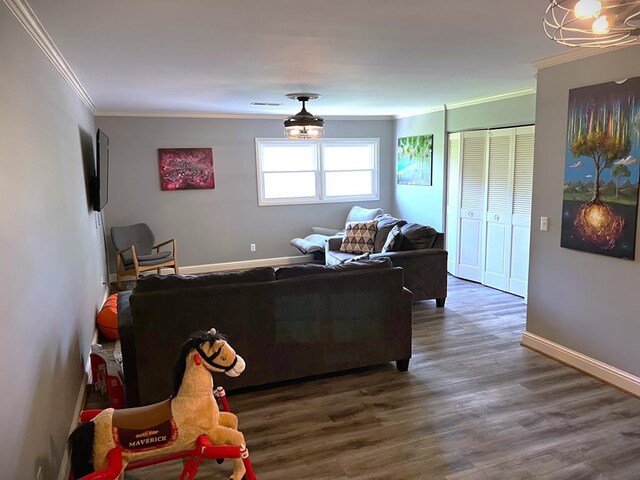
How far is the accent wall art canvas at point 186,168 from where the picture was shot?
679cm

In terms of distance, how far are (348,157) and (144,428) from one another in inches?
254

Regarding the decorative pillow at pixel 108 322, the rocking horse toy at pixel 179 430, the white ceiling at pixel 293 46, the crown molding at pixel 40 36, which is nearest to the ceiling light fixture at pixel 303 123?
the white ceiling at pixel 293 46

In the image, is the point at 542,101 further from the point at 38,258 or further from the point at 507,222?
the point at 38,258

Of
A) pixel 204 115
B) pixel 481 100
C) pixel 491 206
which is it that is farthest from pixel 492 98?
pixel 204 115

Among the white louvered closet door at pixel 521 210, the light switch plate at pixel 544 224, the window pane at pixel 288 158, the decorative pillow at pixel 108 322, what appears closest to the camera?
Result: the light switch plate at pixel 544 224

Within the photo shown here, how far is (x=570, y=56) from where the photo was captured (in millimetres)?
3410

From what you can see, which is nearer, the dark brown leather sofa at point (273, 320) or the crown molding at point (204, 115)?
the dark brown leather sofa at point (273, 320)

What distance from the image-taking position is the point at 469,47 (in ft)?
10.3

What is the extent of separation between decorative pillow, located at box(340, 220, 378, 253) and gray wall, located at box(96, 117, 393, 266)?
158cm

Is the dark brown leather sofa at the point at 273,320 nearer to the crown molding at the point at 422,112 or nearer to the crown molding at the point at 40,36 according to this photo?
the crown molding at the point at 40,36

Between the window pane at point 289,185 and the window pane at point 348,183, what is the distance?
0.95ft

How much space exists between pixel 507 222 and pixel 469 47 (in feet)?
9.80

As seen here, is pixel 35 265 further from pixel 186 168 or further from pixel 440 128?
pixel 440 128

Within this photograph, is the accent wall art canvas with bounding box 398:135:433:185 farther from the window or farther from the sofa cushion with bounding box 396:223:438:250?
the sofa cushion with bounding box 396:223:438:250
